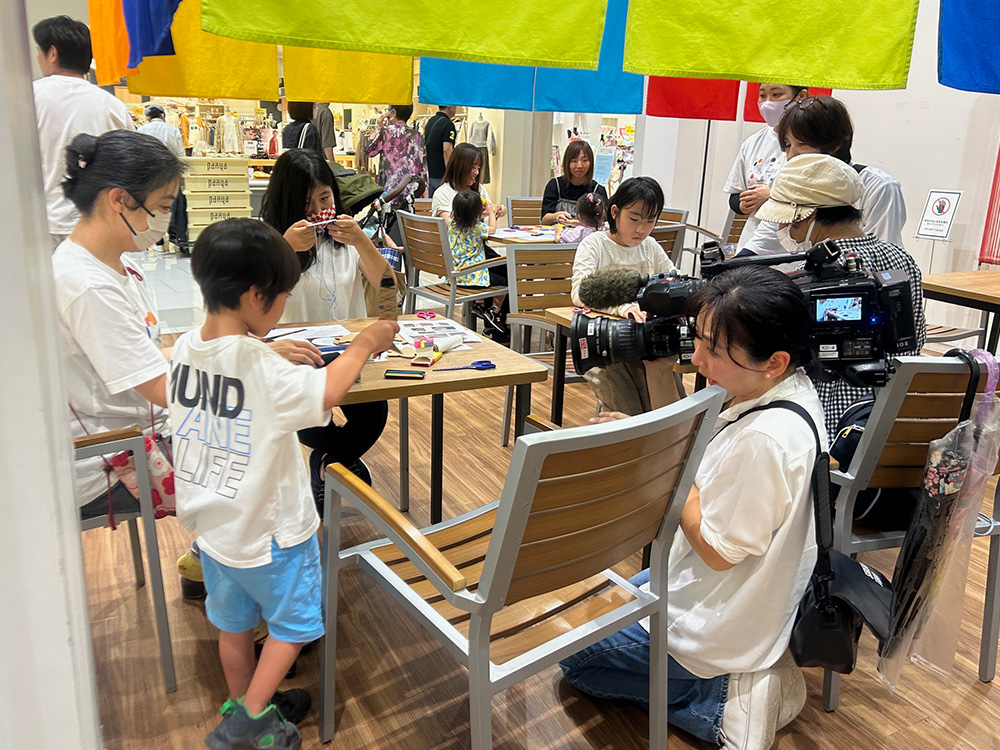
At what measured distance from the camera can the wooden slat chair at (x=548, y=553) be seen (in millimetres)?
1188

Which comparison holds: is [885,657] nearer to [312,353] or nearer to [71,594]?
[312,353]

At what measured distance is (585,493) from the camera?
1237 mm

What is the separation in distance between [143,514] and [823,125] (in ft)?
7.39

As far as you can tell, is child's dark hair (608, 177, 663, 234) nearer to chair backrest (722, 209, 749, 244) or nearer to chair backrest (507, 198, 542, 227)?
chair backrest (722, 209, 749, 244)

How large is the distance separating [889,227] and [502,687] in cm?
268

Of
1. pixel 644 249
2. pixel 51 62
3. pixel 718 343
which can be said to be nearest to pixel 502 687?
pixel 718 343

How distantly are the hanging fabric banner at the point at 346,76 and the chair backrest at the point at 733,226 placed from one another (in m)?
2.51

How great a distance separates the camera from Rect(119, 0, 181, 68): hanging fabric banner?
226 cm

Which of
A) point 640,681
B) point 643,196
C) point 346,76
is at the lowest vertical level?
point 640,681

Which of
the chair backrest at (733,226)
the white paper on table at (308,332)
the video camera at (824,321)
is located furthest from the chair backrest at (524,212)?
the video camera at (824,321)

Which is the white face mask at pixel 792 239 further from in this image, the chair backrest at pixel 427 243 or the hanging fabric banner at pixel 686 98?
the chair backrest at pixel 427 243

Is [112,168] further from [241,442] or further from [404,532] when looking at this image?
[404,532]

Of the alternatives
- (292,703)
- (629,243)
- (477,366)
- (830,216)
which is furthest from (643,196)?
(292,703)

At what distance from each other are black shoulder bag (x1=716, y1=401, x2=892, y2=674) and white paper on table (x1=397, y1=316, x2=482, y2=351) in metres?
1.05
